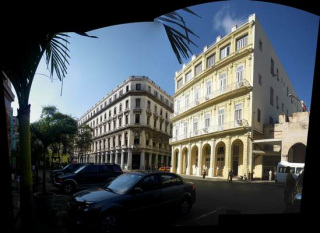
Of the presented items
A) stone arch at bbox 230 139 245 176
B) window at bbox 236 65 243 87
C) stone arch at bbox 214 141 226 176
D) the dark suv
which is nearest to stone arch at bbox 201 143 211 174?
stone arch at bbox 214 141 226 176

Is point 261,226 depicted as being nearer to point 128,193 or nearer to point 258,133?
point 128,193

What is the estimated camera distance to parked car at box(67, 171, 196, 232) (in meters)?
4.84

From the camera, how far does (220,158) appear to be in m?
23.9

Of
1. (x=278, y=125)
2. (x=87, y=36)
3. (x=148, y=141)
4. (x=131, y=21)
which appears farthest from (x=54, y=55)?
(x=278, y=125)

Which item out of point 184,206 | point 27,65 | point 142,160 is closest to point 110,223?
point 184,206

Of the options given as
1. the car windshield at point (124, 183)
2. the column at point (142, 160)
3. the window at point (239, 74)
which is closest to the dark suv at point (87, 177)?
the column at point (142, 160)

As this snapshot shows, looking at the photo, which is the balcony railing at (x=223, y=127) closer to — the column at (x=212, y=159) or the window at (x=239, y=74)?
the column at (x=212, y=159)

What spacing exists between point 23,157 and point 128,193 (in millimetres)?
2904

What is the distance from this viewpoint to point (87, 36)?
6.83 feet

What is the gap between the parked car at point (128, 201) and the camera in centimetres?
484

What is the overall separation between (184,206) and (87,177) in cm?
643

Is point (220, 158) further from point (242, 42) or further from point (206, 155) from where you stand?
point (242, 42)

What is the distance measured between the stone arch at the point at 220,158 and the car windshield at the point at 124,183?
60.3 feet

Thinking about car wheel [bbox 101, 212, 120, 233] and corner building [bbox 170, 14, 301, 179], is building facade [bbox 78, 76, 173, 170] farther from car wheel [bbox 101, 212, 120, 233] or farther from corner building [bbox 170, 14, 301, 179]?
corner building [bbox 170, 14, 301, 179]
